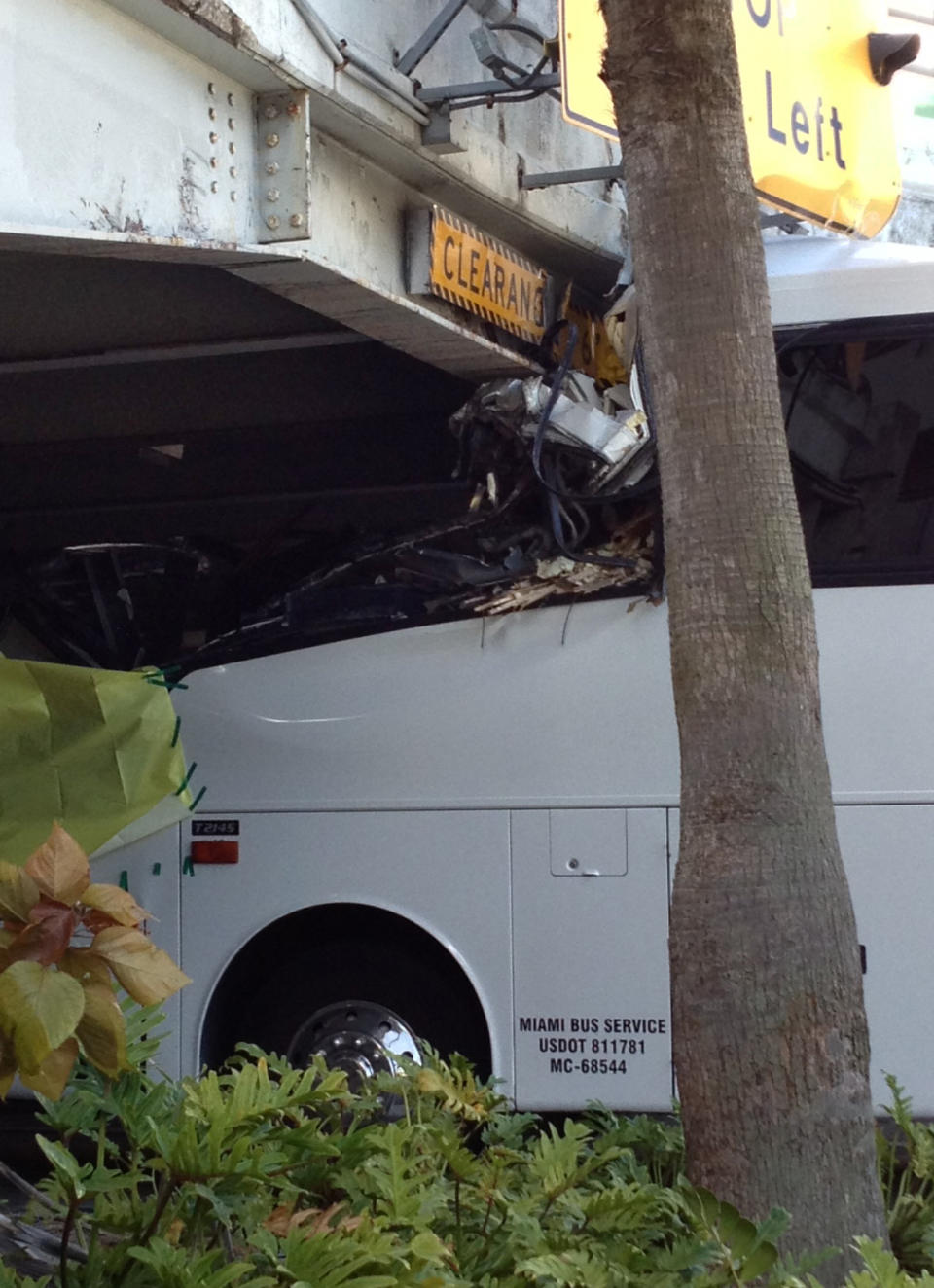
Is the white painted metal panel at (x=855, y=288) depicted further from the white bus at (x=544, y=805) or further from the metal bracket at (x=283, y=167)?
the metal bracket at (x=283, y=167)

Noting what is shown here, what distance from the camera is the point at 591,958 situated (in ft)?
17.3

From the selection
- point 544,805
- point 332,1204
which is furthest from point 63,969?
point 544,805

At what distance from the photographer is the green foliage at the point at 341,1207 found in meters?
2.28

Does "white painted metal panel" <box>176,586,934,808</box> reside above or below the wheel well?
above

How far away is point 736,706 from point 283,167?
8.78ft

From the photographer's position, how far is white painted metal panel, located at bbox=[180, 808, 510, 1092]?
5.38m

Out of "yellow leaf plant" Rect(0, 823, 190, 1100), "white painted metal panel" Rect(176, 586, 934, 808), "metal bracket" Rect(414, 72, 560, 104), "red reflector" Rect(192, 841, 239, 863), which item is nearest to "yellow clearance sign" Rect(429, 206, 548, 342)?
"metal bracket" Rect(414, 72, 560, 104)

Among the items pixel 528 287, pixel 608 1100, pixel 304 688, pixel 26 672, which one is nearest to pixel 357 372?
pixel 528 287

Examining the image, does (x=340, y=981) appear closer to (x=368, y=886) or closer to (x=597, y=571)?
(x=368, y=886)

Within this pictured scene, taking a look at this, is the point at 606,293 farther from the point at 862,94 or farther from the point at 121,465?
the point at 121,465

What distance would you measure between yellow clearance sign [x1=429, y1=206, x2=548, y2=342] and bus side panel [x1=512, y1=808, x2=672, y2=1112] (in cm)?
188

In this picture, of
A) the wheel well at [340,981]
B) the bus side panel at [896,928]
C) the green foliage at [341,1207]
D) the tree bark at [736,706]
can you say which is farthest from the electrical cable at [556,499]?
the green foliage at [341,1207]

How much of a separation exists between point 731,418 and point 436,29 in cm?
274

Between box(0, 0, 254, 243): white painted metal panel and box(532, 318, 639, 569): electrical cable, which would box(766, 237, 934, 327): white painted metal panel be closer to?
box(532, 318, 639, 569): electrical cable
